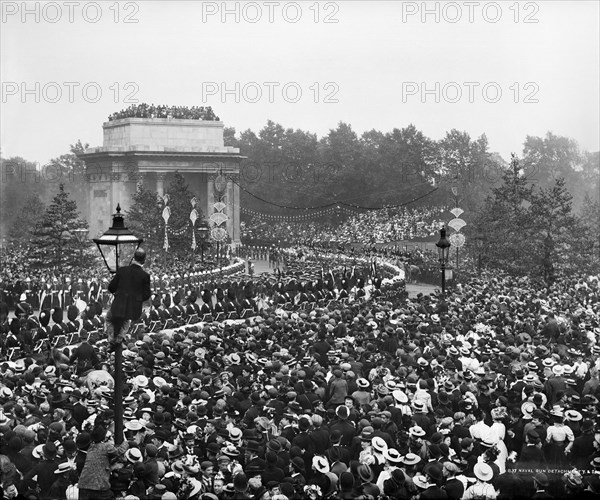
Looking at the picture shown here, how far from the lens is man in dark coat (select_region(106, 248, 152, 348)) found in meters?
12.9

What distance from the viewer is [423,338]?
A: 2095 cm

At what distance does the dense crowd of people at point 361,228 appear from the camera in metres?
71.8

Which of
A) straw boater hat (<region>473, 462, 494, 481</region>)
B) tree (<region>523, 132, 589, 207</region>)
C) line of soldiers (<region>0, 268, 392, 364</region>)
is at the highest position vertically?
tree (<region>523, 132, 589, 207</region>)

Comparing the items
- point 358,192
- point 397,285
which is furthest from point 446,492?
point 358,192

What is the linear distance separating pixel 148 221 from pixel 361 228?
80.0 feet

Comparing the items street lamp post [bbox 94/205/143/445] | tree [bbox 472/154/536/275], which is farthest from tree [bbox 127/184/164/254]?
street lamp post [bbox 94/205/143/445]

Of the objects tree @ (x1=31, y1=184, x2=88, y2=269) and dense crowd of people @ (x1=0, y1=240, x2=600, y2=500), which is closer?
dense crowd of people @ (x1=0, y1=240, x2=600, y2=500)

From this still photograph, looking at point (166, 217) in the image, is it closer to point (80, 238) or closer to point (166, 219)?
point (166, 219)

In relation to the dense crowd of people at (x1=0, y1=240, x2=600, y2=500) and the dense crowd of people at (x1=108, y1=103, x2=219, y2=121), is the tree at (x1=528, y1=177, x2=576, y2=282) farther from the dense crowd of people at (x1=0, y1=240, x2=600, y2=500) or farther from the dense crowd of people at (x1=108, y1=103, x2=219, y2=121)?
the dense crowd of people at (x1=108, y1=103, x2=219, y2=121)

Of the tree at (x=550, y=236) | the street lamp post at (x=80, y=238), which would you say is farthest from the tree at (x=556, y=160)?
the street lamp post at (x=80, y=238)

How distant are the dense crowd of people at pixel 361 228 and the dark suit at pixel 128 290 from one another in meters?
54.2

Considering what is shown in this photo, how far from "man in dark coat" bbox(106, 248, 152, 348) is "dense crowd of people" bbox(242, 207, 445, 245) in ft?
178

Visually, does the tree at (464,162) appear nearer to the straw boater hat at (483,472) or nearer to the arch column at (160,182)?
the arch column at (160,182)

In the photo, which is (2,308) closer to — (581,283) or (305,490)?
(305,490)
